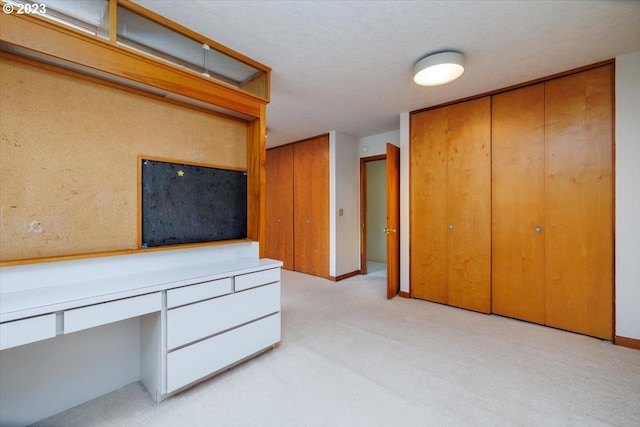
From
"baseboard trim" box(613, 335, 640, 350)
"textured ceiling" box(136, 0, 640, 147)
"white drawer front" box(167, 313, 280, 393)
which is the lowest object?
"baseboard trim" box(613, 335, 640, 350)

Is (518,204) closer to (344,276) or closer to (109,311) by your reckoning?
(344,276)

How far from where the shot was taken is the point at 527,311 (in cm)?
301

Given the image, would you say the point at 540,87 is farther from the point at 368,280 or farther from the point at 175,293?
the point at 175,293

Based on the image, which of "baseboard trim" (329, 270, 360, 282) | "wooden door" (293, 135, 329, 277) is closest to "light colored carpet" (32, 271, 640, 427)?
"baseboard trim" (329, 270, 360, 282)

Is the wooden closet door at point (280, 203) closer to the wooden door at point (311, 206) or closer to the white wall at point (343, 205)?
the wooden door at point (311, 206)

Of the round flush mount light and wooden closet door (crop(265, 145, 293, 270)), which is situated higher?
the round flush mount light

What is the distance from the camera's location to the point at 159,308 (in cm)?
173

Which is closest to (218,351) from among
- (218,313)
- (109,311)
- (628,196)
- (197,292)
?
(218,313)

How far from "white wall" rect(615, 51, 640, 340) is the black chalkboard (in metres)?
3.45

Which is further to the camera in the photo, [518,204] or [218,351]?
[518,204]

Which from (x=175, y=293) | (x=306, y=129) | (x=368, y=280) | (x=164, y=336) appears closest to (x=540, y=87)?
(x=306, y=129)

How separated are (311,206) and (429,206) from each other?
2.21 metres

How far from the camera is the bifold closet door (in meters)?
3.29

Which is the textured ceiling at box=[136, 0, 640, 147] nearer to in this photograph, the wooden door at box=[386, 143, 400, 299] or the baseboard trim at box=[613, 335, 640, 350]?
the wooden door at box=[386, 143, 400, 299]
